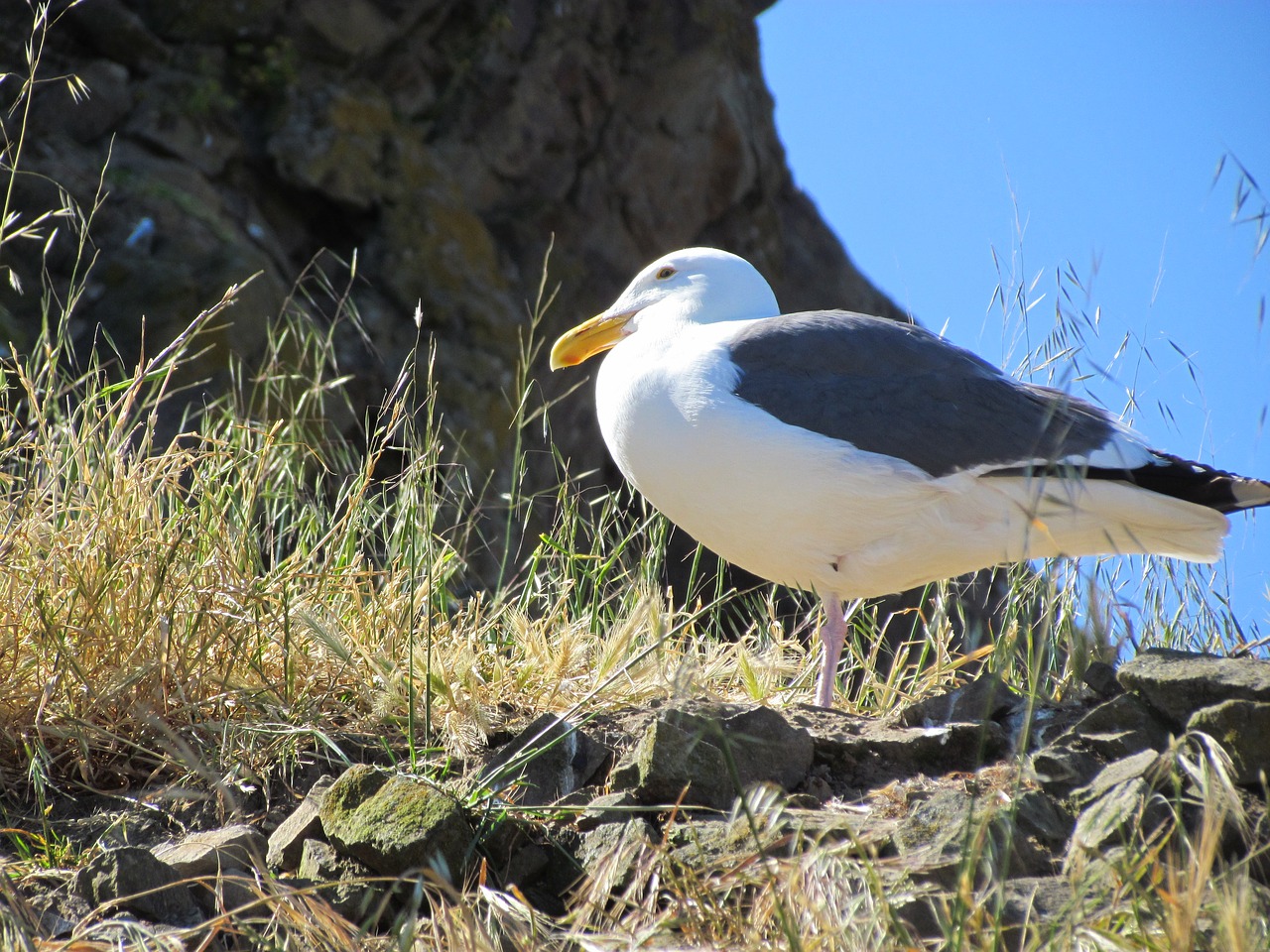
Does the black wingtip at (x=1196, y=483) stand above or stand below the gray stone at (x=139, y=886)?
above

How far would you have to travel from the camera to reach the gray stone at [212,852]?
2.41 meters

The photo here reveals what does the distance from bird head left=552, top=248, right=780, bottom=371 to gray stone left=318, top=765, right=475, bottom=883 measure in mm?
1896

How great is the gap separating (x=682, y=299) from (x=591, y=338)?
15.0 inches

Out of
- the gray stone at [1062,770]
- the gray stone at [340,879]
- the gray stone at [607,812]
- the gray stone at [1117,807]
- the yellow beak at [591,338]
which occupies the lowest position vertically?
the gray stone at [340,879]

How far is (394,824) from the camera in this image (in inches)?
93.0

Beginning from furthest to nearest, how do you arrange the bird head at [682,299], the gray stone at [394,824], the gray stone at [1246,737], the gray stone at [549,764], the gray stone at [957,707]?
the bird head at [682,299], the gray stone at [957,707], the gray stone at [549,764], the gray stone at [394,824], the gray stone at [1246,737]

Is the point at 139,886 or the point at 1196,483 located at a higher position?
the point at 1196,483

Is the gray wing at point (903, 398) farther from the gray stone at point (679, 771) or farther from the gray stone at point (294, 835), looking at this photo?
the gray stone at point (294, 835)

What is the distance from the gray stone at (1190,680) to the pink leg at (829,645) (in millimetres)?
856

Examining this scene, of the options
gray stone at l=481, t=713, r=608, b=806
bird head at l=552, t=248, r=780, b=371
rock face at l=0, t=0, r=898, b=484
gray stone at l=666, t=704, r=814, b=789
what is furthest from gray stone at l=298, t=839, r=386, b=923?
rock face at l=0, t=0, r=898, b=484

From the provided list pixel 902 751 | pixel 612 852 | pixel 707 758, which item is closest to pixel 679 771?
pixel 707 758

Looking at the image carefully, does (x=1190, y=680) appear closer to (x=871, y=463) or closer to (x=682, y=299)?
(x=871, y=463)

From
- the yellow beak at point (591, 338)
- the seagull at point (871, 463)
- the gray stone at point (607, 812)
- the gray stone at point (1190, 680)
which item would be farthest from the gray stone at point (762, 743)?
the yellow beak at point (591, 338)

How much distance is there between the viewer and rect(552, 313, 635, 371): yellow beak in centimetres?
408
